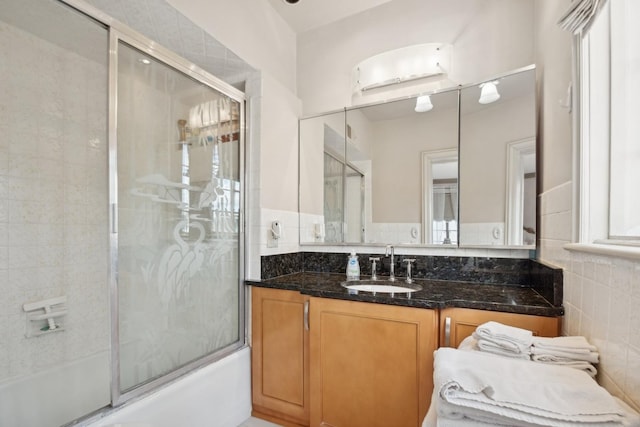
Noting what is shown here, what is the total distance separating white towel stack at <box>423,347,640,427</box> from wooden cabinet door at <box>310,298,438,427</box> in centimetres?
52

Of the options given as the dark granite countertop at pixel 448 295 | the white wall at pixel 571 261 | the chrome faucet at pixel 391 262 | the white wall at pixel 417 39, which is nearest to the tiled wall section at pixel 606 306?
the white wall at pixel 571 261

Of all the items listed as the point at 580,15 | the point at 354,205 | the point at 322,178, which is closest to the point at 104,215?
the point at 322,178

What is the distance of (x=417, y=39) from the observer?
1.92 m

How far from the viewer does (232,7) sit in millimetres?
1645

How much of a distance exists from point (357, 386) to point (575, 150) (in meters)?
1.33

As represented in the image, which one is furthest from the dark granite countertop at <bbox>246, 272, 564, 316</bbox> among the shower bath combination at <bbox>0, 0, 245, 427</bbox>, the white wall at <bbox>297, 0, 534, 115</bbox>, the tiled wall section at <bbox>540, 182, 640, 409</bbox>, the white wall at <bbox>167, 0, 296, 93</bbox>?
the white wall at <bbox>167, 0, 296, 93</bbox>

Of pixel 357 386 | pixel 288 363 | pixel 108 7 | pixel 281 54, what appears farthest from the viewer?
pixel 281 54

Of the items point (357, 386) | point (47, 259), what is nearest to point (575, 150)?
point (357, 386)

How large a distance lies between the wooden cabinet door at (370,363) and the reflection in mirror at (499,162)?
69 centimetres

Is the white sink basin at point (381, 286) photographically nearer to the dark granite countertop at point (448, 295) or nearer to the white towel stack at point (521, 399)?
the dark granite countertop at point (448, 295)

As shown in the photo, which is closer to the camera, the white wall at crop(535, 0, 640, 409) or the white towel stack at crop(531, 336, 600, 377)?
the white wall at crop(535, 0, 640, 409)

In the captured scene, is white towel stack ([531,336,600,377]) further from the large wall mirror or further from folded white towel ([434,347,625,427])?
the large wall mirror

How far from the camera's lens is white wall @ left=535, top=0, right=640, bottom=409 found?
0.70 m

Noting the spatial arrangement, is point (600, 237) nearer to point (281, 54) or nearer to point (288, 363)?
point (288, 363)
